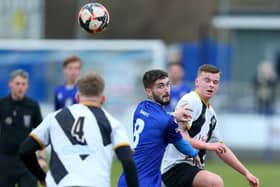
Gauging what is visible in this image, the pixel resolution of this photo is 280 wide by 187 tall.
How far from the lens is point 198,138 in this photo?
35.0 feet

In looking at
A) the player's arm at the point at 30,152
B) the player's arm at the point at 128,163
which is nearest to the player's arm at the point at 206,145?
the player's arm at the point at 128,163

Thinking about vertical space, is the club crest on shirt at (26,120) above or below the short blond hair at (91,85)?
below

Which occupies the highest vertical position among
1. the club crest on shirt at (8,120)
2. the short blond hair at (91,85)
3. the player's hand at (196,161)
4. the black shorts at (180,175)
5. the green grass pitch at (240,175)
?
the short blond hair at (91,85)

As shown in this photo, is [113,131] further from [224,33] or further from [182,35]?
[182,35]

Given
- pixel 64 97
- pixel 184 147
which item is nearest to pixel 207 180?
pixel 184 147

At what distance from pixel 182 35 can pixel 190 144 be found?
35.2 m

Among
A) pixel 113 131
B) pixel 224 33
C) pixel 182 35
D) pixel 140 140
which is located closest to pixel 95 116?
pixel 113 131

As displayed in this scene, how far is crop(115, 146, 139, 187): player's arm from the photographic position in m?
8.43

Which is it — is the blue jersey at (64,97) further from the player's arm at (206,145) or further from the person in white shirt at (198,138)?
the player's arm at (206,145)

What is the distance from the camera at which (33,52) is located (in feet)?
82.1

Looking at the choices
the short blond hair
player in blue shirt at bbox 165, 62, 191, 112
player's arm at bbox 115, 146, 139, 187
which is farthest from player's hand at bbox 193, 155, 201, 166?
player in blue shirt at bbox 165, 62, 191, 112

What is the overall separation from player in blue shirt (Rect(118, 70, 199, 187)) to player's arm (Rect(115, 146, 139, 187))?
117cm

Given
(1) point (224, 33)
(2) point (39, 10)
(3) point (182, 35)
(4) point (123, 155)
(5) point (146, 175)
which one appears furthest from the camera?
(3) point (182, 35)

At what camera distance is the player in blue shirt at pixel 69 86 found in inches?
576
